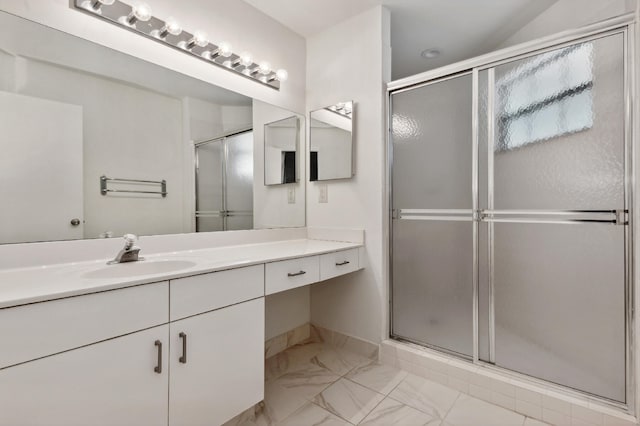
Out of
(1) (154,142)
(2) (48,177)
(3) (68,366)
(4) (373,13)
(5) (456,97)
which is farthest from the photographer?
(4) (373,13)

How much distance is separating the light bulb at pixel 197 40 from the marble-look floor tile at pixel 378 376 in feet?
7.04

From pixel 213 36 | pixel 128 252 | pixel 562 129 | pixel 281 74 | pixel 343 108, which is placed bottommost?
pixel 128 252

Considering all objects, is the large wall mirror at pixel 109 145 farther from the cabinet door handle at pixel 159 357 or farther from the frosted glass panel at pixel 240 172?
the cabinet door handle at pixel 159 357

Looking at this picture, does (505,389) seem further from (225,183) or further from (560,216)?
(225,183)

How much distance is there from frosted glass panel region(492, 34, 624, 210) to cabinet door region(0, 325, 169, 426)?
5.86ft

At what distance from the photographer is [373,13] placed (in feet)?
6.75

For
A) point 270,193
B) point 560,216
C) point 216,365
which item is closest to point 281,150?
point 270,193

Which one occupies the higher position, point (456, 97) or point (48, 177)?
point (456, 97)

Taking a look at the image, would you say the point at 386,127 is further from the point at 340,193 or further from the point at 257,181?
the point at 257,181

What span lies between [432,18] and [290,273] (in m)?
2.02

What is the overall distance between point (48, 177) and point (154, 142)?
481 mm

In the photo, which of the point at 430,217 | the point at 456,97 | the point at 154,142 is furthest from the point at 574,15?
the point at 154,142

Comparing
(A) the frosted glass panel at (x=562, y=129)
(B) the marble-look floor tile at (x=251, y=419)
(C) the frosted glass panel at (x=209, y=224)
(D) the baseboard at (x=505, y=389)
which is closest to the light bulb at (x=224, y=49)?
(C) the frosted glass panel at (x=209, y=224)

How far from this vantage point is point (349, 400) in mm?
1684
